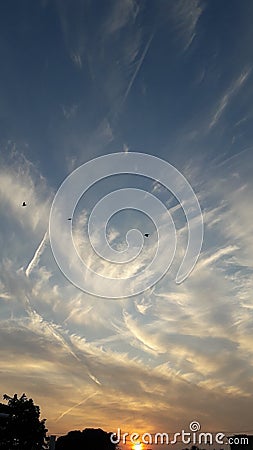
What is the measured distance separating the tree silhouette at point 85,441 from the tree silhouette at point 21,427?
5836cm

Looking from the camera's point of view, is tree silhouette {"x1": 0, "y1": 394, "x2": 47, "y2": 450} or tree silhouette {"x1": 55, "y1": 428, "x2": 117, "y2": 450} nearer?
tree silhouette {"x1": 0, "y1": 394, "x2": 47, "y2": 450}

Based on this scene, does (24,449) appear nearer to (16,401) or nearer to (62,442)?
(16,401)

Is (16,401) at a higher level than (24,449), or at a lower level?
higher

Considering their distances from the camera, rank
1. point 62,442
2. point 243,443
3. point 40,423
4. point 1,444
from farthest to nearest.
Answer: point 62,442 → point 243,443 → point 40,423 → point 1,444

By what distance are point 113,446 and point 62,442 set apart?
1378cm

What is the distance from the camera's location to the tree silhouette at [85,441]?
11150cm

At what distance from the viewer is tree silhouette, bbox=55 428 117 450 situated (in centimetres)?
11150

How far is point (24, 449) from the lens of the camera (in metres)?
54.9

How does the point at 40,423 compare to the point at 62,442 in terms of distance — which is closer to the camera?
the point at 40,423

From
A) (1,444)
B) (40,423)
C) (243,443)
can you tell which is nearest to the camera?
(1,444)

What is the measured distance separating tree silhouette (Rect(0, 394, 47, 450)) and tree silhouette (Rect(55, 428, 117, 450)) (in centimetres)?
5836

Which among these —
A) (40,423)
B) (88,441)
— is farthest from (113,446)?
(40,423)

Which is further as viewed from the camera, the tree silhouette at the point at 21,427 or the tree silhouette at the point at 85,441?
the tree silhouette at the point at 85,441

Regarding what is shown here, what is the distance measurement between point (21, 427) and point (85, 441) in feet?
207
